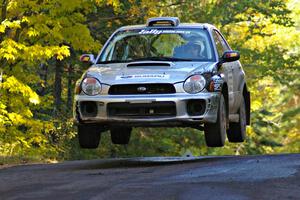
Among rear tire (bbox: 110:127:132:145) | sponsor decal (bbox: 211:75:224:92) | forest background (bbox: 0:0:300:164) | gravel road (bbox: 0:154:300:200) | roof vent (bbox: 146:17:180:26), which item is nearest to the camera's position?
gravel road (bbox: 0:154:300:200)

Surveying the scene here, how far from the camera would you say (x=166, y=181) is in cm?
849

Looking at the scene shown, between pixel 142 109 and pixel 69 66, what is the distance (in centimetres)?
1408

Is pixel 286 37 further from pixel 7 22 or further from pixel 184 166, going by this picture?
pixel 184 166

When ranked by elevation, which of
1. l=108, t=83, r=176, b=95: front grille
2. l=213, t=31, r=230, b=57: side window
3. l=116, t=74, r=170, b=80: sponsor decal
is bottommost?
l=108, t=83, r=176, b=95: front grille

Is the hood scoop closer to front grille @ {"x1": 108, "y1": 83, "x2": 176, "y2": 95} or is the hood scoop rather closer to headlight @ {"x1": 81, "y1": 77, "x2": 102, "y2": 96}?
front grille @ {"x1": 108, "y1": 83, "x2": 176, "y2": 95}

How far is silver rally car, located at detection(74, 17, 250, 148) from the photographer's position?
436 inches

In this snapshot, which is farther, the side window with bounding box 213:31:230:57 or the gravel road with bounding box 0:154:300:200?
the side window with bounding box 213:31:230:57

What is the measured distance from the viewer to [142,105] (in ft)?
36.3

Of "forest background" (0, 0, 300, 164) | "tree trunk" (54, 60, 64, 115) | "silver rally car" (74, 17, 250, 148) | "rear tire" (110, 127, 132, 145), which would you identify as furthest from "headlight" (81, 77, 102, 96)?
"tree trunk" (54, 60, 64, 115)

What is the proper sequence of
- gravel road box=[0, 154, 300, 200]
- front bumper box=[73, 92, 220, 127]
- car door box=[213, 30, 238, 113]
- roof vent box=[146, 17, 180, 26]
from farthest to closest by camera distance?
roof vent box=[146, 17, 180, 26]
car door box=[213, 30, 238, 113]
front bumper box=[73, 92, 220, 127]
gravel road box=[0, 154, 300, 200]

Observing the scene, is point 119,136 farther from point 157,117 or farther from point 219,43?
point 157,117

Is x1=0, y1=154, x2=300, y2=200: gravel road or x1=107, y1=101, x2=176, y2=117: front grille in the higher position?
x1=107, y1=101, x2=176, y2=117: front grille

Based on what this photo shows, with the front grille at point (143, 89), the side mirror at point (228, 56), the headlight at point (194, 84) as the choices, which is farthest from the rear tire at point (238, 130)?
the front grille at point (143, 89)

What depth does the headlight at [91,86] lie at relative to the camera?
36.9ft
